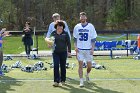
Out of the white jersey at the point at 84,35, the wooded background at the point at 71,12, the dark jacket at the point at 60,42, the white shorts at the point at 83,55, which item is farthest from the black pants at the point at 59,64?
the wooded background at the point at 71,12

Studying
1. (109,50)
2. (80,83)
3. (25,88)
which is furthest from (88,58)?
(109,50)

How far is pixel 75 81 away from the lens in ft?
39.5

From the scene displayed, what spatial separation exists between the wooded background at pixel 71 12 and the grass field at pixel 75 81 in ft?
120

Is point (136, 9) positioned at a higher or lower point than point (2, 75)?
higher

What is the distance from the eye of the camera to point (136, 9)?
55188mm

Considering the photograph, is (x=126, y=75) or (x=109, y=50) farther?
(x=109, y=50)

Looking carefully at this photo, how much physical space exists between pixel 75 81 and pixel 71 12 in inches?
1699

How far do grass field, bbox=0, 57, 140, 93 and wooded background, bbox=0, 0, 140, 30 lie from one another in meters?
36.4

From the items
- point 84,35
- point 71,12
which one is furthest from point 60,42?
point 71,12

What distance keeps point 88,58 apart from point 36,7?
1811 inches

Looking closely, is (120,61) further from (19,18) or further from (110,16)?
(19,18)

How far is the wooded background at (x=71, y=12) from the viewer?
5159cm

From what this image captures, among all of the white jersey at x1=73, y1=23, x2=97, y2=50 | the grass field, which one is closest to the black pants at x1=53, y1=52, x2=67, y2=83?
the grass field

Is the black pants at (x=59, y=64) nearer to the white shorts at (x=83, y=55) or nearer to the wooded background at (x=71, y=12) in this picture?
the white shorts at (x=83, y=55)
